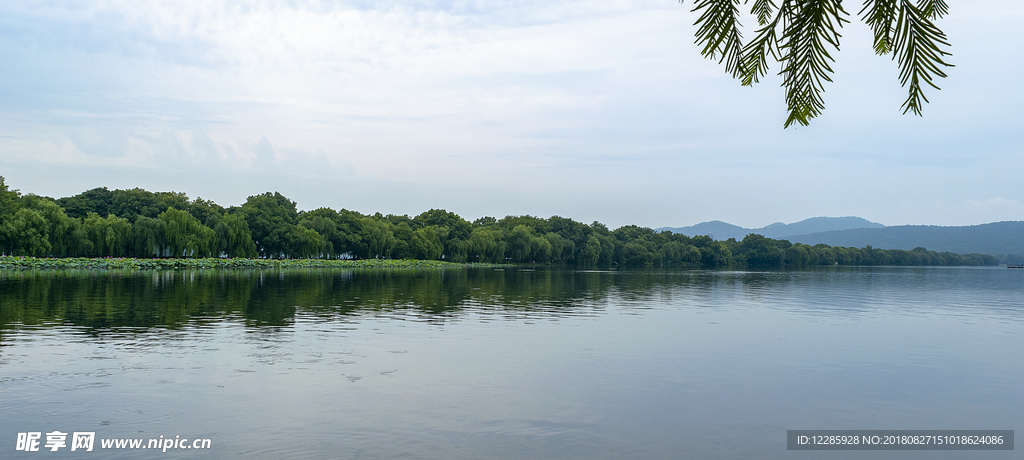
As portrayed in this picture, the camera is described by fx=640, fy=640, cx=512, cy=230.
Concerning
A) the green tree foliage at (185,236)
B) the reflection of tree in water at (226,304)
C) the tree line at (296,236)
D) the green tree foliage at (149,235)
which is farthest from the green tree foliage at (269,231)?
the reflection of tree in water at (226,304)

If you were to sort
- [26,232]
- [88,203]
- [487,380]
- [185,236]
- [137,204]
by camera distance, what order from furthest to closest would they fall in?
[137,204] < [88,203] < [185,236] < [26,232] < [487,380]

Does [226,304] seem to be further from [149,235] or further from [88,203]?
[88,203]

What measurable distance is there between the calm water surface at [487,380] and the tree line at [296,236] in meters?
52.4

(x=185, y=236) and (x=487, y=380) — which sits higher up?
(x=185, y=236)

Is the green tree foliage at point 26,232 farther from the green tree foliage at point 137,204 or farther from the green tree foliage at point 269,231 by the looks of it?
the green tree foliage at point 269,231

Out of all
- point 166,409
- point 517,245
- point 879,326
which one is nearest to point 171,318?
point 166,409

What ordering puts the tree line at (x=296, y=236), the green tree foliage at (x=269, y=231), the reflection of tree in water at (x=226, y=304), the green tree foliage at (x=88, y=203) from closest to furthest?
1. the reflection of tree in water at (x=226, y=304)
2. the tree line at (x=296, y=236)
3. the green tree foliage at (x=88, y=203)
4. the green tree foliage at (x=269, y=231)

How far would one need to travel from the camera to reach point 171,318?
77.6 ft

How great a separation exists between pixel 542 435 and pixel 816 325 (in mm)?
19103

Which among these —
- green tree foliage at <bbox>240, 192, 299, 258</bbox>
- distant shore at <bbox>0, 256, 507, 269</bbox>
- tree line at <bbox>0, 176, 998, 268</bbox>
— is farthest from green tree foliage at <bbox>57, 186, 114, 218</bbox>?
distant shore at <bbox>0, 256, 507, 269</bbox>

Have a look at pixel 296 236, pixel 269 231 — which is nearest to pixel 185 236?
pixel 269 231

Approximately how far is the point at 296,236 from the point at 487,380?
287ft

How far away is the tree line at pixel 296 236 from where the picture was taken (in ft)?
235

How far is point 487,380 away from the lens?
14172mm
